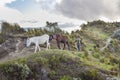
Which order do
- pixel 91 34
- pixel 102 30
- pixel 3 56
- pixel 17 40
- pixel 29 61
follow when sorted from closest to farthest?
pixel 29 61 → pixel 3 56 → pixel 17 40 → pixel 91 34 → pixel 102 30

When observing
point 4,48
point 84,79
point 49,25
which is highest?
point 49,25

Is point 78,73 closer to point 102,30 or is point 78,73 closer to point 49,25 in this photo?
point 49,25

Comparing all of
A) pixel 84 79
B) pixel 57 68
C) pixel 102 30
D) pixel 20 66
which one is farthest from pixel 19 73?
pixel 102 30

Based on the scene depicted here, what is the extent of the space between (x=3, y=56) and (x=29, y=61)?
10.7 m

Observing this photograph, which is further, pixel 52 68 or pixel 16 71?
pixel 52 68

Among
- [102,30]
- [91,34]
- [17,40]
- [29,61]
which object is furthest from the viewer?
[102,30]

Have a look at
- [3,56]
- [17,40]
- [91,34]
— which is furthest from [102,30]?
[3,56]

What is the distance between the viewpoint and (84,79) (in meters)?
26.1

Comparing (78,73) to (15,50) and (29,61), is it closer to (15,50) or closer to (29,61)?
(29,61)

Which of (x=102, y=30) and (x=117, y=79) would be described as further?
(x=102, y=30)

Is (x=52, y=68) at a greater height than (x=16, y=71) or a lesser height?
greater

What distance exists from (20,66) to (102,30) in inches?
1657

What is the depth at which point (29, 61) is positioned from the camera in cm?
2739

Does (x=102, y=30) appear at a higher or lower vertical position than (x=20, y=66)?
higher
